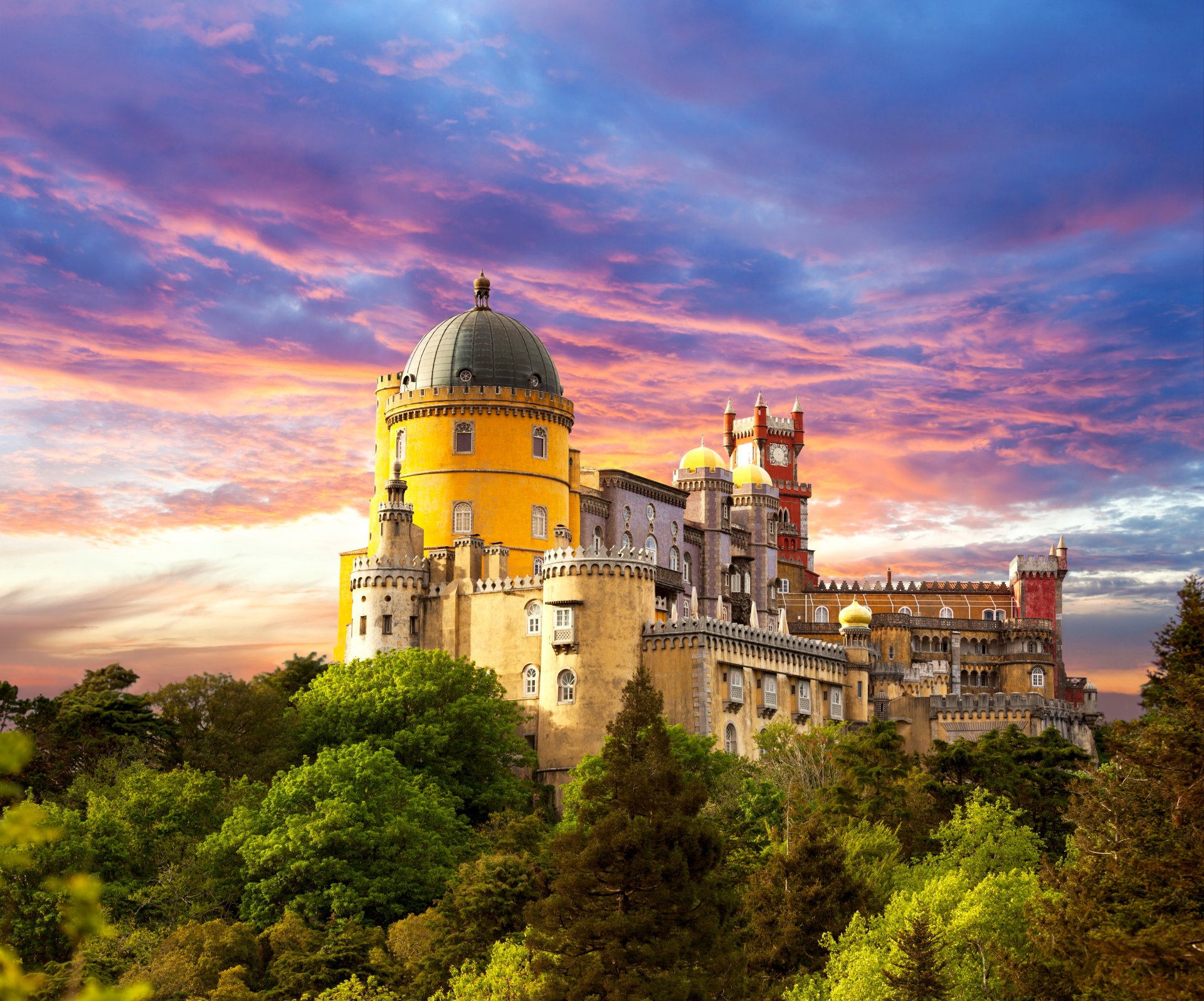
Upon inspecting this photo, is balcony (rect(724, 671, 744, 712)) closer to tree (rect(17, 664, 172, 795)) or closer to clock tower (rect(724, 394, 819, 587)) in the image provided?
tree (rect(17, 664, 172, 795))

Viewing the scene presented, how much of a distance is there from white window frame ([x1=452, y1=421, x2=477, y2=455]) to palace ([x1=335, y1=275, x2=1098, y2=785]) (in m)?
0.15

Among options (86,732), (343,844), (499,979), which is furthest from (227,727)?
(499,979)

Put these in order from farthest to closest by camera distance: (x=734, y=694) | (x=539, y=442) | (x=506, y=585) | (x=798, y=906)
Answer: (x=539, y=442) → (x=506, y=585) → (x=734, y=694) → (x=798, y=906)

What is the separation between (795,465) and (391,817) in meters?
93.5

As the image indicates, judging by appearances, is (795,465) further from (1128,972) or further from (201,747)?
(1128,972)

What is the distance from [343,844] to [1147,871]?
120 ft

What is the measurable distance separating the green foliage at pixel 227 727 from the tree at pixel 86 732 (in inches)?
61.8

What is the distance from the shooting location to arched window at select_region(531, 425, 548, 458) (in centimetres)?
8906

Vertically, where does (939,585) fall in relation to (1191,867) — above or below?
above

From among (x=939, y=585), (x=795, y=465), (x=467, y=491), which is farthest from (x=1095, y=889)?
(x=795, y=465)

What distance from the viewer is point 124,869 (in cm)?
6612

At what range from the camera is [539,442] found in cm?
8938

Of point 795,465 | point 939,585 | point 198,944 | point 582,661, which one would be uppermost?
point 795,465

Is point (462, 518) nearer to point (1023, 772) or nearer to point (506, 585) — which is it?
point (506, 585)
